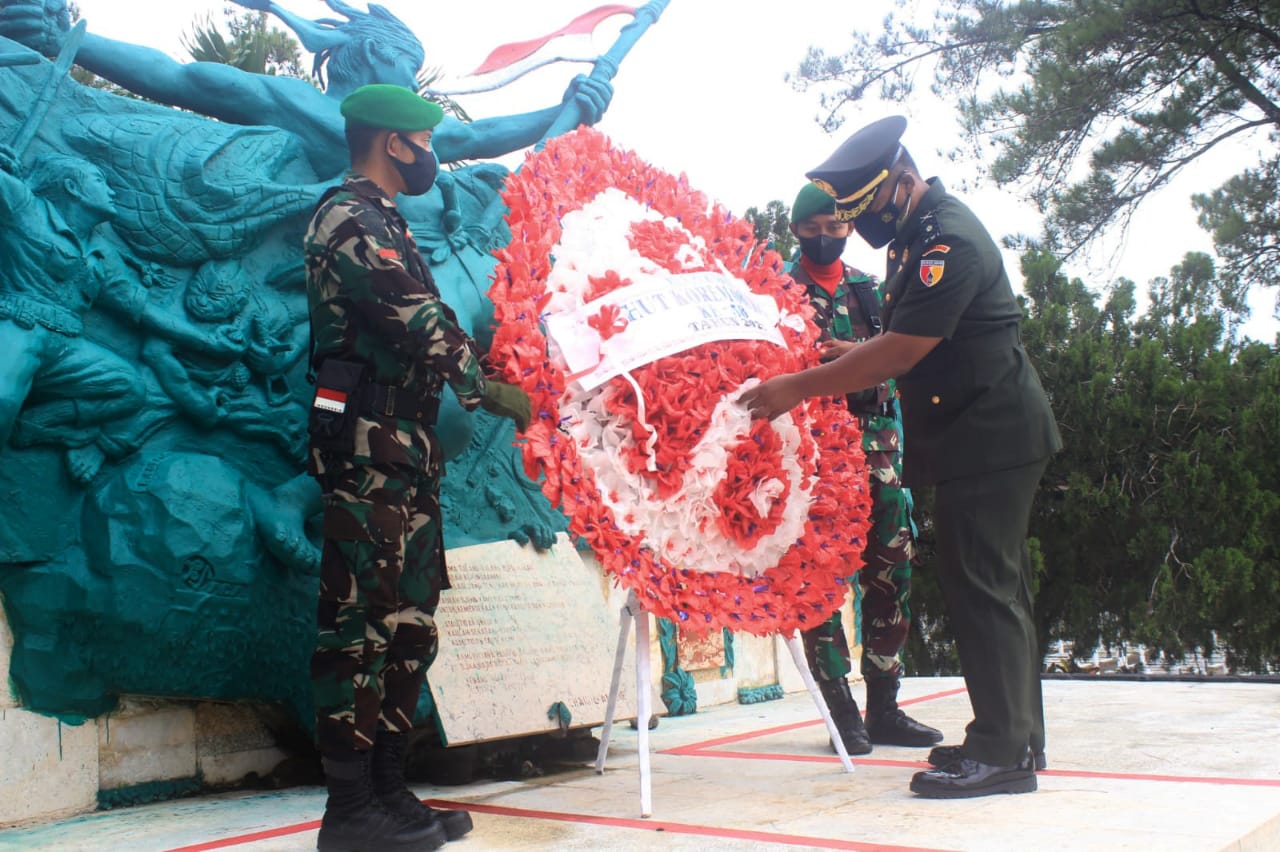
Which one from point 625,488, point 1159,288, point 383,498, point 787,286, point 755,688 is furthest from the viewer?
point 1159,288

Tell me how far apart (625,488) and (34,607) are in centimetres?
171

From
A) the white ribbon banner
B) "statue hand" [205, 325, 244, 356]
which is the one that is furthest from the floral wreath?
"statue hand" [205, 325, 244, 356]

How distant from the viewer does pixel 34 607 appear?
3074mm

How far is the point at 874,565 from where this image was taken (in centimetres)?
407

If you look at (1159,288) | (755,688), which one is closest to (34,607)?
(755,688)

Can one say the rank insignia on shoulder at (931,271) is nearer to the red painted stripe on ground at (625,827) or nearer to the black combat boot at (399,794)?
the red painted stripe on ground at (625,827)

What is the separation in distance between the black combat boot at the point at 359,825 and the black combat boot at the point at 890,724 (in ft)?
6.56

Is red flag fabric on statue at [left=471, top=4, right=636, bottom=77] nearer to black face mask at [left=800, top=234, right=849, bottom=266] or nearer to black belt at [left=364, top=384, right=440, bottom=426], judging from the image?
black face mask at [left=800, top=234, right=849, bottom=266]

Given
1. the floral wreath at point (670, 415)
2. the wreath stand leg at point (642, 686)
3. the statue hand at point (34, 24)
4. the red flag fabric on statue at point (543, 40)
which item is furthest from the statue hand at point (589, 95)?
the wreath stand leg at point (642, 686)

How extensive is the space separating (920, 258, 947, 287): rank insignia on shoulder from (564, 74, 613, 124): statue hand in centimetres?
218

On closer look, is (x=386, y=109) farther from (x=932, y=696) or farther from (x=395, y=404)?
(x=932, y=696)

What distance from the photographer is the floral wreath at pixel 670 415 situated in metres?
2.89

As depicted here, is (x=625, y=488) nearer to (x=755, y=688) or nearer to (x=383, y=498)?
(x=383, y=498)

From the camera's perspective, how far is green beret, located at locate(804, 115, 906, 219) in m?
3.20
